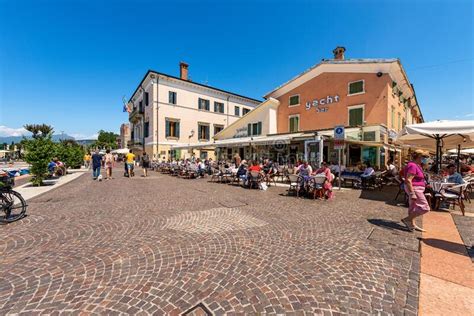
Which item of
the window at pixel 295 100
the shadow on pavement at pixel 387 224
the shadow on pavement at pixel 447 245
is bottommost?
the shadow on pavement at pixel 447 245

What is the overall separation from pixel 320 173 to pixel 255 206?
274cm

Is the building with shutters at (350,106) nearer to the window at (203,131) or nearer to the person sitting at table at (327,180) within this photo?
the person sitting at table at (327,180)

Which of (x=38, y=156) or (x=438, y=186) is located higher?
(x=38, y=156)

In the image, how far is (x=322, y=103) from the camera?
55.0 feet

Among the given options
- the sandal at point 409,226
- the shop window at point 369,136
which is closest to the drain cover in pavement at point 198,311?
the sandal at point 409,226

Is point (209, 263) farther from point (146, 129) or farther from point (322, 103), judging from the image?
point (146, 129)

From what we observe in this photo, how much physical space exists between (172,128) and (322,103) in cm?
1877

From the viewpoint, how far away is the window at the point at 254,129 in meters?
20.2

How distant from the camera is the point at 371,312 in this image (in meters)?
2.01

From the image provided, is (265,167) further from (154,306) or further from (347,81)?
(154,306)

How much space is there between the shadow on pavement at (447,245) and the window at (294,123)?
48.9ft

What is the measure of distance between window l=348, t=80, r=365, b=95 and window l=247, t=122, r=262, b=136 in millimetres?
7980

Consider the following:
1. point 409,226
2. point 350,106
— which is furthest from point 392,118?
point 409,226

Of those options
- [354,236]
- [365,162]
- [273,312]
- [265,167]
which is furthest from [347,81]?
[273,312]
